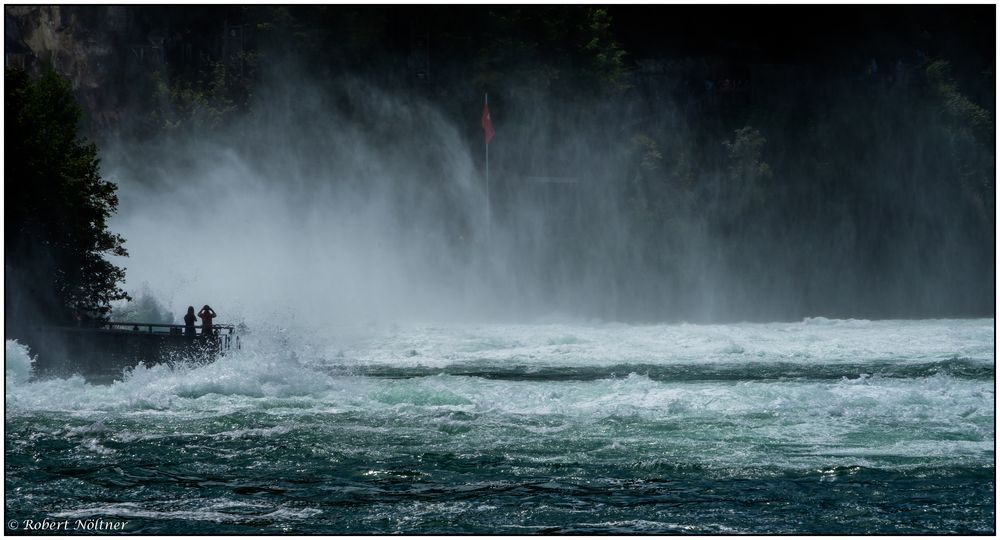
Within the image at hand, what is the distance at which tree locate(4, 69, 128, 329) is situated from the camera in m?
28.0

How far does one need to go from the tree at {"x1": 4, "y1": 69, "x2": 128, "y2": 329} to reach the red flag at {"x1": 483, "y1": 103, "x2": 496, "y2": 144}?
2783 centimetres

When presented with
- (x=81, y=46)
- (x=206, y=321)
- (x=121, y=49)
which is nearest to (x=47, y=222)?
(x=206, y=321)

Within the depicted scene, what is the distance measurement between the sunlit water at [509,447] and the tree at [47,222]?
5.07 meters

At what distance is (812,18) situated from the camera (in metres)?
60.0

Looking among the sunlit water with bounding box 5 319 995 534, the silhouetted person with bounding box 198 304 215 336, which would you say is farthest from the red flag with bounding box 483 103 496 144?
the sunlit water with bounding box 5 319 995 534

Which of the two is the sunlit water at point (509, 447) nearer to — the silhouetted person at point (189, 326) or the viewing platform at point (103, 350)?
the viewing platform at point (103, 350)

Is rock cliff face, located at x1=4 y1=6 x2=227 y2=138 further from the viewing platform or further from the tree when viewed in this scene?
the viewing platform

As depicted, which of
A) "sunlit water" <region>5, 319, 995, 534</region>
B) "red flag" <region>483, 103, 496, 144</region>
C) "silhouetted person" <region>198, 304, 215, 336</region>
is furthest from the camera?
"red flag" <region>483, 103, 496, 144</region>

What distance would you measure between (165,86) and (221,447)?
44169mm

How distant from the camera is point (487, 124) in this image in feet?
190

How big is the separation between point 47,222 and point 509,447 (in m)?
17.3

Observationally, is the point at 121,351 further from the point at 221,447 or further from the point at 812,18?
the point at 812,18

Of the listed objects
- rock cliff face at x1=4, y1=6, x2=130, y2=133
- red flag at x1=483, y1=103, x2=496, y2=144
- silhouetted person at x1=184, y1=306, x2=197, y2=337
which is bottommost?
silhouetted person at x1=184, y1=306, x2=197, y2=337

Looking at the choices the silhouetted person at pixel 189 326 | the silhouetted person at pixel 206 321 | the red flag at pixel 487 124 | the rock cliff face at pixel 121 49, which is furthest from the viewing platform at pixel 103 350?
the red flag at pixel 487 124
